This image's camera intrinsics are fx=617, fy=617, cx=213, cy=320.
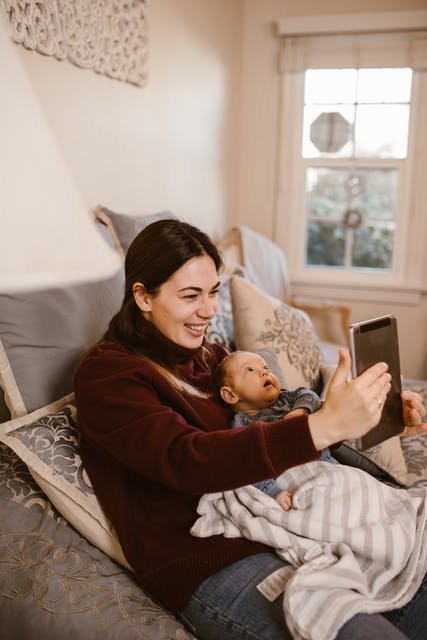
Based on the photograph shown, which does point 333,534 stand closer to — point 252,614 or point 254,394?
point 252,614

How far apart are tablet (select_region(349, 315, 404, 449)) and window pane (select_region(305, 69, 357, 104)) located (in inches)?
108

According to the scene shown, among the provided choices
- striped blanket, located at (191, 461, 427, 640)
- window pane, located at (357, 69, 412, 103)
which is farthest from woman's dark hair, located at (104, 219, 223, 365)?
window pane, located at (357, 69, 412, 103)

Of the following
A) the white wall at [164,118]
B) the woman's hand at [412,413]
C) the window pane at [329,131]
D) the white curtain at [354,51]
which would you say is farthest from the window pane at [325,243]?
the woman's hand at [412,413]

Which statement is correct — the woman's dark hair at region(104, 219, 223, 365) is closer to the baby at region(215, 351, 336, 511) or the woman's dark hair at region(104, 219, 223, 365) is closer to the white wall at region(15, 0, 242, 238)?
the baby at region(215, 351, 336, 511)

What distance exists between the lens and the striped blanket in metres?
1.04

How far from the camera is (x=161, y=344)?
1.29 metres

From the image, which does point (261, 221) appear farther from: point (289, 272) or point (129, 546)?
point (129, 546)

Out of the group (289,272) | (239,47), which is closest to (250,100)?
(239,47)

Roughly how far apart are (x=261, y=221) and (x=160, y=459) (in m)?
3.09

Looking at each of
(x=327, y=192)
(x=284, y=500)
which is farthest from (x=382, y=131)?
(x=284, y=500)

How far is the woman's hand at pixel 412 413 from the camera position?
1.43 meters

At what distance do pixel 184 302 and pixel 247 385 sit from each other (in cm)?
27

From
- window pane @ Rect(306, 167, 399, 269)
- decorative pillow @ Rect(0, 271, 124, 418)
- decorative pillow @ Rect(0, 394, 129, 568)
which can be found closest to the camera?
decorative pillow @ Rect(0, 394, 129, 568)

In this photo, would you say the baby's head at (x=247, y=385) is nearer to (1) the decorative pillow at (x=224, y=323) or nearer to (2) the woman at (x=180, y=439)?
(2) the woman at (x=180, y=439)
